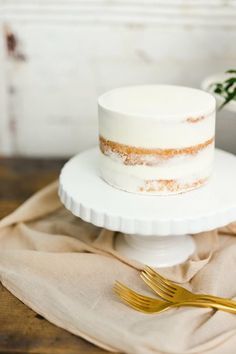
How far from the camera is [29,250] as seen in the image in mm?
668

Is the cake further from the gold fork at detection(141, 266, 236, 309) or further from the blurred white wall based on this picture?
the blurred white wall

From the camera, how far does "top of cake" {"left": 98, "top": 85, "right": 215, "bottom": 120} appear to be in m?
0.60

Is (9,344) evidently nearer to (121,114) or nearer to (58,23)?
(121,114)

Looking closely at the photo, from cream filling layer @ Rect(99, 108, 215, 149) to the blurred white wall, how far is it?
34 cm

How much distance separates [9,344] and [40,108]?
0.54 metres

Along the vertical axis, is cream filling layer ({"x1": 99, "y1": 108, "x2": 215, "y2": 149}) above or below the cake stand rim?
above

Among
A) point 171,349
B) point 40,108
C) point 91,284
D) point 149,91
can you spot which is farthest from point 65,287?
point 40,108

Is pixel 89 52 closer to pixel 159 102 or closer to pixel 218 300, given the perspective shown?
pixel 159 102

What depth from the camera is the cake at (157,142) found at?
1.95 feet

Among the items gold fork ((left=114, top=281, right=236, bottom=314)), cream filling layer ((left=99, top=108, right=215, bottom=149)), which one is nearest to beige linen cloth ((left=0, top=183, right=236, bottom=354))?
gold fork ((left=114, top=281, right=236, bottom=314))

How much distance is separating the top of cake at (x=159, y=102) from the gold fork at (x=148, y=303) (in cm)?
19

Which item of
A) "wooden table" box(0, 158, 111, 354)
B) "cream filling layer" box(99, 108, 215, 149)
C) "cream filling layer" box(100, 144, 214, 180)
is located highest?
"cream filling layer" box(99, 108, 215, 149)

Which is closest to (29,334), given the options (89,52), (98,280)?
(98,280)

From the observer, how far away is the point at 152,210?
59 centimetres
